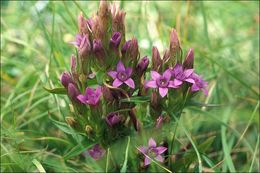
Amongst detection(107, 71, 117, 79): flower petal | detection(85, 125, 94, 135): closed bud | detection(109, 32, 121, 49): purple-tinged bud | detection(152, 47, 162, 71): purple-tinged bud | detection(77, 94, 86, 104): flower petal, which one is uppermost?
detection(109, 32, 121, 49): purple-tinged bud

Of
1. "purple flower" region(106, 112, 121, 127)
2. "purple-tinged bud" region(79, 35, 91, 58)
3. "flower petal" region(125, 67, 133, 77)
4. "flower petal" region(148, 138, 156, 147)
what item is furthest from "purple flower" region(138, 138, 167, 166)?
"purple-tinged bud" region(79, 35, 91, 58)

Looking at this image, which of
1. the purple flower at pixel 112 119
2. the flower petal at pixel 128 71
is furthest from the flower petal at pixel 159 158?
the flower petal at pixel 128 71

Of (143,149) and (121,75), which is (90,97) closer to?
(121,75)

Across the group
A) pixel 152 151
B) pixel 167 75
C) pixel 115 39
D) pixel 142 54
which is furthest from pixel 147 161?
pixel 142 54

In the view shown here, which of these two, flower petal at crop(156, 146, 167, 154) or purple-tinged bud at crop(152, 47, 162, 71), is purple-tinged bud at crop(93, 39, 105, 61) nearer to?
purple-tinged bud at crop(152, 47, 162, 71)

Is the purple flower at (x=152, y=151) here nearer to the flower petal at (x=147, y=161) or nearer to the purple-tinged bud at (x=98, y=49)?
the flower petal at (x=147, y=161)

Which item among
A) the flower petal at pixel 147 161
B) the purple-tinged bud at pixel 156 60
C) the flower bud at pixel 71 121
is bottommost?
the flower petal at pixel 147 161
